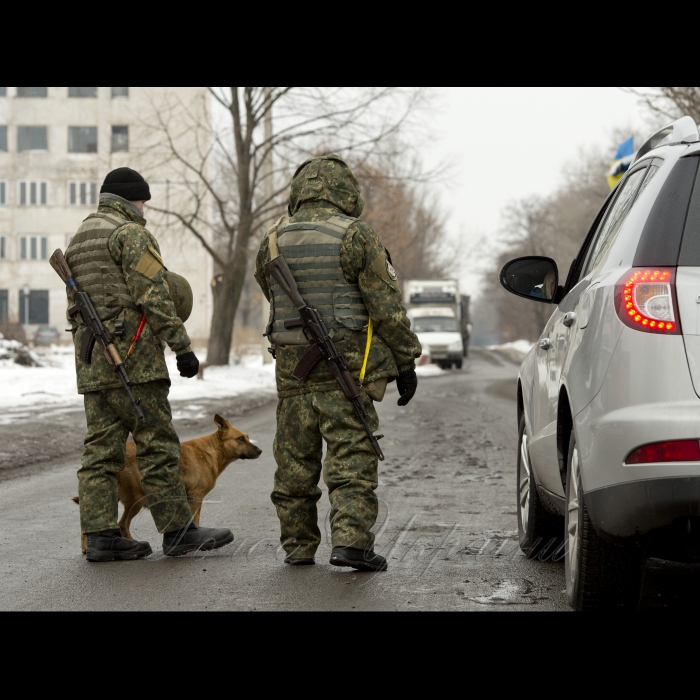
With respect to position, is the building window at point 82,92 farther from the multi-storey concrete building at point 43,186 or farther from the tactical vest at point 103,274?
the tactical vest at point 103,274

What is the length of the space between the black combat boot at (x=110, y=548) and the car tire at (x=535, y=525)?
2002 mm

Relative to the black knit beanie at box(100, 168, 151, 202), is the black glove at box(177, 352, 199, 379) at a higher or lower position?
lower

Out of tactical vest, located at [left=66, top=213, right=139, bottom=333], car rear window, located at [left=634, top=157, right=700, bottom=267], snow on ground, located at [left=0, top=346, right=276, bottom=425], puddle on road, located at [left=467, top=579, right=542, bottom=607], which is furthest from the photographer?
snow on ground, located at [left=0, top=346, right=276, bottom=425]

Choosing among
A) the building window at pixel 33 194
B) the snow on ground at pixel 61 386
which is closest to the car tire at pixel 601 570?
the snow on ground at pixel 61 386

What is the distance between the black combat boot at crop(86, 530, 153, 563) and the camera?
568 cm

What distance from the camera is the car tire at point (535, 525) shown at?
218 inches

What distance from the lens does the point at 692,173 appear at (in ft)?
12.4

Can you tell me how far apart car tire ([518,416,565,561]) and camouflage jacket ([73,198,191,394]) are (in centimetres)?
186

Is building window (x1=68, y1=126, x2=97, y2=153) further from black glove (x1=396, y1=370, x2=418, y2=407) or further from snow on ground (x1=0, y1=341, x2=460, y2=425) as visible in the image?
black glove (x1=396, y1=370, x2=418, y2=407)

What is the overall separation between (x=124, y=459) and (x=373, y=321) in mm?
1559

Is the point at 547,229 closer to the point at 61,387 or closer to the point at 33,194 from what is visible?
the point at 33,194

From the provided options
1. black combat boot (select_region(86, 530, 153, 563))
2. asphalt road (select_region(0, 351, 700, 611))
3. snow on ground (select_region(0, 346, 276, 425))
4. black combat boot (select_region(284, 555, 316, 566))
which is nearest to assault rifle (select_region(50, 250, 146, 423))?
black combat boot (select_region(86, 530, 153, 563))
